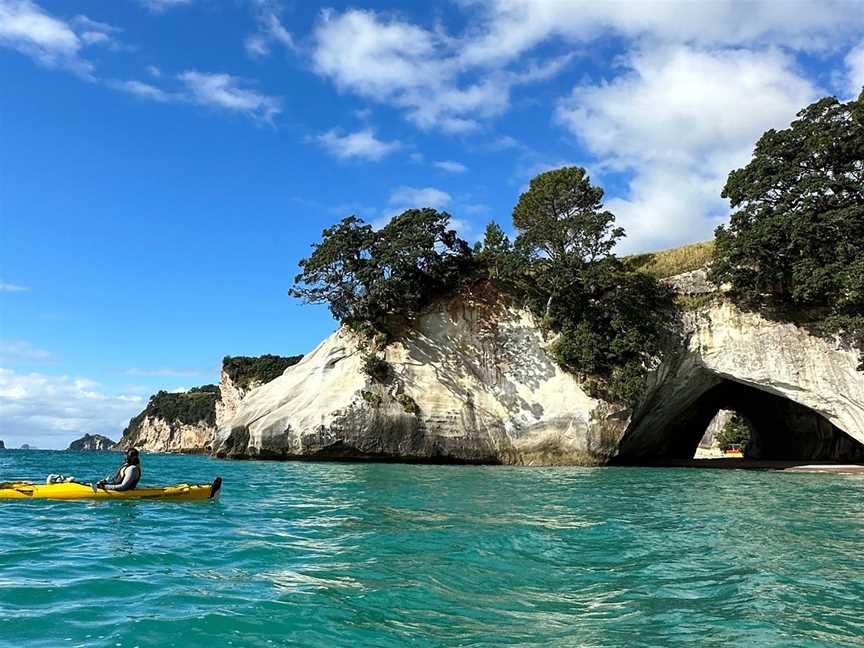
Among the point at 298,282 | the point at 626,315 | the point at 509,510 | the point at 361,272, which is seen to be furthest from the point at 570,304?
the point at 509,510

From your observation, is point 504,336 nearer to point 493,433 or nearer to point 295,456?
point 493,433

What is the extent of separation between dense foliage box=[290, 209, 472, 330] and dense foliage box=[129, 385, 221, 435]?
79566 millimetres

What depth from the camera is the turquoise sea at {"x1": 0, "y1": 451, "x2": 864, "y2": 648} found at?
20.6ft

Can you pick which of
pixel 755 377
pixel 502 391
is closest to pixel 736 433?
pixel 755 377

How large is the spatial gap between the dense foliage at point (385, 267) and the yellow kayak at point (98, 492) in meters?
20.2

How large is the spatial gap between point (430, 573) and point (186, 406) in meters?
119

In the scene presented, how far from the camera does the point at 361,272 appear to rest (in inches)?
1435

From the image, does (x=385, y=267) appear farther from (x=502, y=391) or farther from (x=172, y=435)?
(x=172, y=435)

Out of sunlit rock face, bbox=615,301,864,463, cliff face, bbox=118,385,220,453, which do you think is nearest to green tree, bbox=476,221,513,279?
sunlit rock face, bbox=615,301,864,463

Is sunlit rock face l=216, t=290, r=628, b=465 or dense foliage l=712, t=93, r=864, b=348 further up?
dense foliage l=712, t=93, r=864, b=348

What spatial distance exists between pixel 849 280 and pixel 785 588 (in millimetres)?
25526

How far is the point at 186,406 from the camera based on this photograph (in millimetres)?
118625

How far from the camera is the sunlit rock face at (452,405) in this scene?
34.6m

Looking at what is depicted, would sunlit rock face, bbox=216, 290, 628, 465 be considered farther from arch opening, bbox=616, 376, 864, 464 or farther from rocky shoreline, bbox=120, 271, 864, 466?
arch opening, bbox=616, 376, 864, 464
